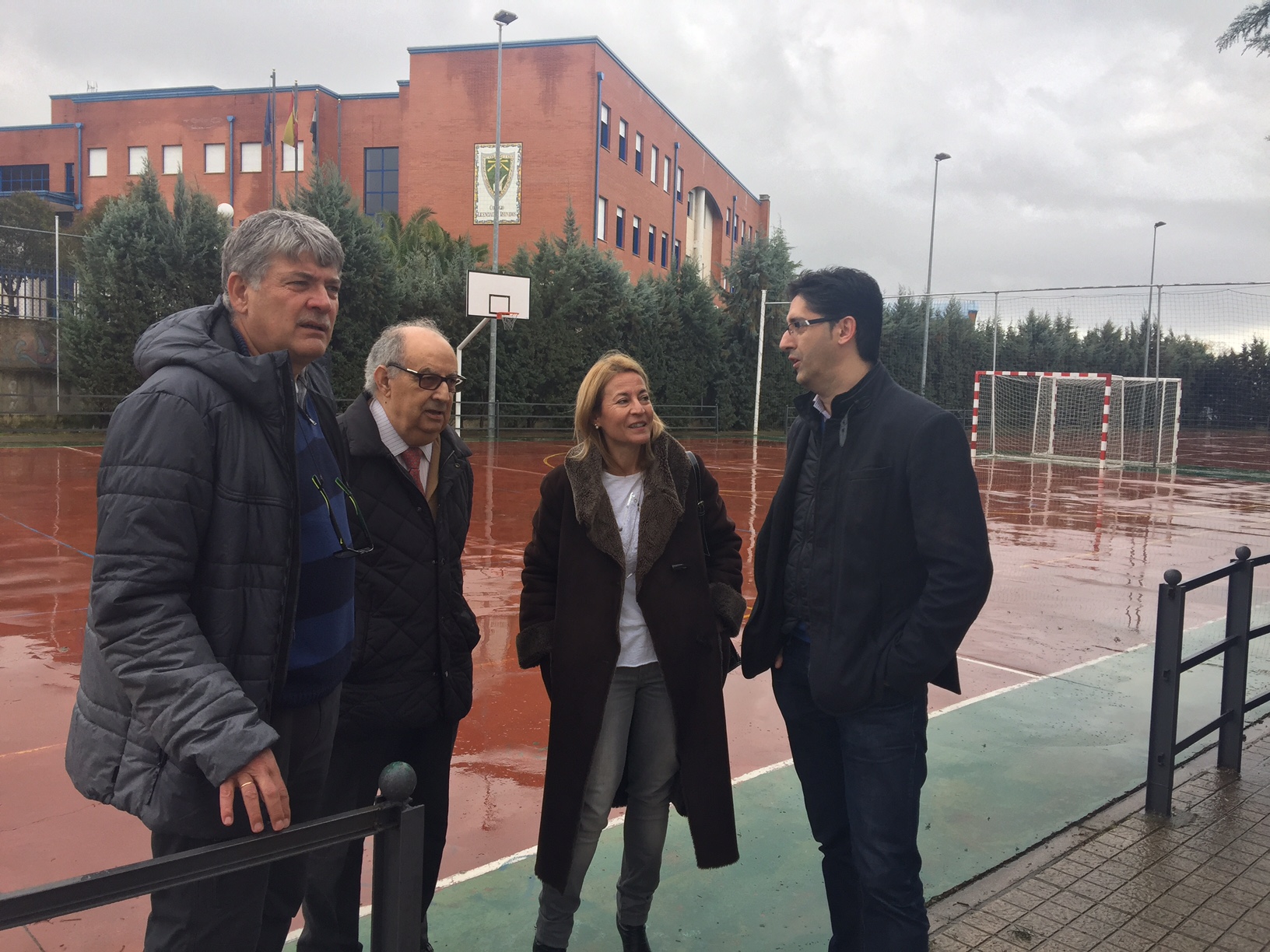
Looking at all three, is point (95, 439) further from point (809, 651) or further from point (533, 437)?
point (809, 651)

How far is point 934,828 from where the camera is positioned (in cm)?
386

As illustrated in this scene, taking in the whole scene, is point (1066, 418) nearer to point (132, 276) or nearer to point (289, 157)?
point (132, 276)

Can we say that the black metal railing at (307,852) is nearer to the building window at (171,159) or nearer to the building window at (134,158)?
the building window at (171,159)

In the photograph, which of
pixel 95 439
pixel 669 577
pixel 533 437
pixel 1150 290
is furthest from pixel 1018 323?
pixel 669 577

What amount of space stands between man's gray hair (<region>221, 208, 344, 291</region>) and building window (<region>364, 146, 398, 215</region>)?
40.4m

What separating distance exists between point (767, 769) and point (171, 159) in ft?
148

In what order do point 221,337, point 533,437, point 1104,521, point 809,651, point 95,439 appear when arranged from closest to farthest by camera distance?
point 221,337, point 809,651, point 1104,521, point 95,439, point 533,437

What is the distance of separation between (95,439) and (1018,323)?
2652 centimetres

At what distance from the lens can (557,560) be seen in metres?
2.96

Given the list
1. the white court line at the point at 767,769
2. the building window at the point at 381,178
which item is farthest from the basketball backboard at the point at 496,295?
the building window at the point at 381,178

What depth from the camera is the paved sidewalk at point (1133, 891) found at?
3.06 meters

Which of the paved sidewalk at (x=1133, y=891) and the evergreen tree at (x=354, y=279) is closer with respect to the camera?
the paved sidewalk at (x=1133, y=891)

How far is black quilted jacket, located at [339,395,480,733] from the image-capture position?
8.70ft

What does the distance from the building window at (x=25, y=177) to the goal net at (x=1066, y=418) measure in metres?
40.4
